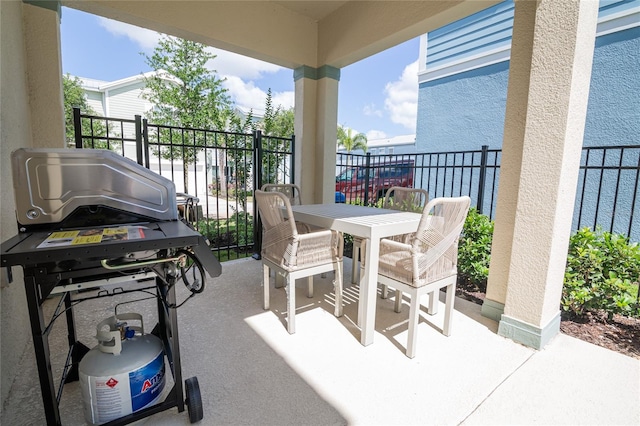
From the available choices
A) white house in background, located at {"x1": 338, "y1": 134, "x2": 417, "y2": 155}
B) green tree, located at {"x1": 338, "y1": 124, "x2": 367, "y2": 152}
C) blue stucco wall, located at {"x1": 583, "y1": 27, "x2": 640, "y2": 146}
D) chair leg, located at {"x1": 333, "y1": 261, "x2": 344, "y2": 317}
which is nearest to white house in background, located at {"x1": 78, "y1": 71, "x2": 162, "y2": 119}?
white house in background, located at {"x1": 338, "y1": 134, "x2": 417, "y2": 155}

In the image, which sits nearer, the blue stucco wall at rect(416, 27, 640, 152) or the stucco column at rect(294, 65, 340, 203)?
the stucco column at rect(294, 65, 340, 203)

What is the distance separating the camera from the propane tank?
1173 mm

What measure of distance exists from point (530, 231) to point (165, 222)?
2.25 meters

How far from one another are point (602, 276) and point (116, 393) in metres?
3.19

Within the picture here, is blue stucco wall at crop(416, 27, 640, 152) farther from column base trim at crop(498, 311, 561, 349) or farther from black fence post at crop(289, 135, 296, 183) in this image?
black fence post at crop(289, 135, 296, 183)

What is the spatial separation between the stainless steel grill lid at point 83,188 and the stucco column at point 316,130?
9.11 ft

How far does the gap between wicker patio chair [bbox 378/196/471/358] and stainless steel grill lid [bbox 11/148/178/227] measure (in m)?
1.44

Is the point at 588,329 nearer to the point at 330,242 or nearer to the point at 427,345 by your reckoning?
the point at 427,345

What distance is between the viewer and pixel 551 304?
2.04 m

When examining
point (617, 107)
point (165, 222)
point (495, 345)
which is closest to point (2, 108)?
point (165, 222)

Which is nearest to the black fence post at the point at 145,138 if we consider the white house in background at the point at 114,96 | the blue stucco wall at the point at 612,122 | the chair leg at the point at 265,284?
the chair leg at the point at 265,284

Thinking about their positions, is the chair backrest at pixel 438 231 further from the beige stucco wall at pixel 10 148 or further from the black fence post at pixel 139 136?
the black fence post at pixel 139 136

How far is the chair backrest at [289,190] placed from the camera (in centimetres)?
333

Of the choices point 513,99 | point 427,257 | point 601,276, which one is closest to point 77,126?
point 427,257
